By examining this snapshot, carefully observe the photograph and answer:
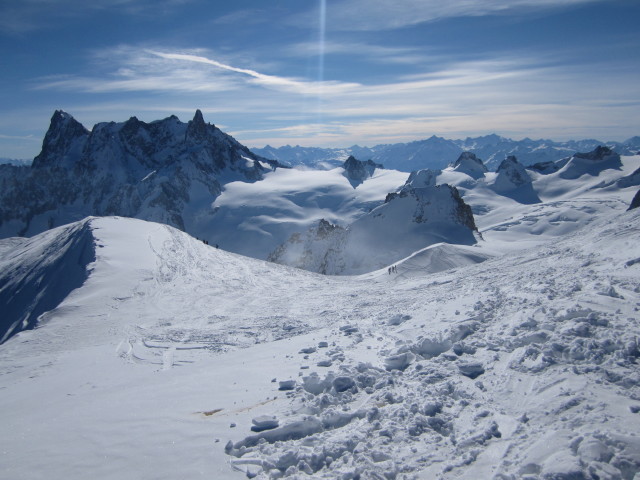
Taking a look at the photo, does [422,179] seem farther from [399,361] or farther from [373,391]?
[373,391]

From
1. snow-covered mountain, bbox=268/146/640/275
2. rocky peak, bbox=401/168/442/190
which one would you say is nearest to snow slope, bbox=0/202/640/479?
snow-covered mountain, bbox=268/146/640/275

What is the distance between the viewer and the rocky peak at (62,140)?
14562 centimetres

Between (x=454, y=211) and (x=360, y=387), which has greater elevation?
(x=454, y=211)

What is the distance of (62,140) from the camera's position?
148500mm

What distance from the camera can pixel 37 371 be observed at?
11539mm

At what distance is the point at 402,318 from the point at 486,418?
A: 5667 millimetres

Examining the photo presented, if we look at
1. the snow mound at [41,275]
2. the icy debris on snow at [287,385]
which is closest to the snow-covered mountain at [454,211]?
the snow mound at [41,275]

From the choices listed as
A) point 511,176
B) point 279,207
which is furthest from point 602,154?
point 279,207

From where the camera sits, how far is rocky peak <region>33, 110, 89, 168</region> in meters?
146

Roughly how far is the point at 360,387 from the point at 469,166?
169240 mm

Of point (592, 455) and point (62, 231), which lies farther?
point (62, 231)

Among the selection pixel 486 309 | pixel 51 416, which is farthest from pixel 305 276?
pixel 51 416

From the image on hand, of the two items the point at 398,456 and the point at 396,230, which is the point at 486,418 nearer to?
the point at 398,456

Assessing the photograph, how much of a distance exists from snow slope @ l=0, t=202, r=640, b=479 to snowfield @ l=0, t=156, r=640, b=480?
3 centimetres
